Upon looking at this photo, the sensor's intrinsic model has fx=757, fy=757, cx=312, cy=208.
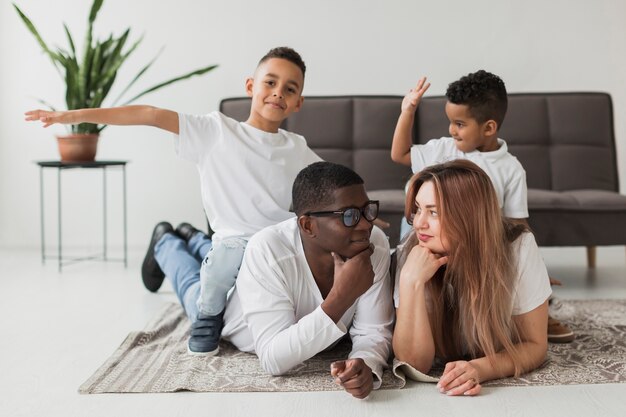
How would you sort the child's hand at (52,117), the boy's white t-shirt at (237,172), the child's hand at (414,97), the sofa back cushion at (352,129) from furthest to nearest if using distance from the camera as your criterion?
the sofa back cushion at (352,129) → the child's hand at (414,97) → the boy's white t-shirt at (237,172) → the child's hand at (52,117)

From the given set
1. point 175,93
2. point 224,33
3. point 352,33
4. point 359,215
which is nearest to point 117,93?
point 175,93

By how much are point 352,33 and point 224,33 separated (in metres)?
0.82

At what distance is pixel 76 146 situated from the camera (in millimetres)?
4129

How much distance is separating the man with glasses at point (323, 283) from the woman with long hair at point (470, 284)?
4.2 inches

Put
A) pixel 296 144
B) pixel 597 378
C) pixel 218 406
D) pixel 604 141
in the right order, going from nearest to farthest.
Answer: pixel 218 406 < pixel 597 378 < pixel 296 144 < pixel 604 141

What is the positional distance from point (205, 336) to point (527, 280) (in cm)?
99

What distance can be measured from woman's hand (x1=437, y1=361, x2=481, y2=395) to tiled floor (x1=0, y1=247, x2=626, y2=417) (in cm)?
3

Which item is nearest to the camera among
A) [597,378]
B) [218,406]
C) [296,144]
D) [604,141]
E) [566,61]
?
[218,406]

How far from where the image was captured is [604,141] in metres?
4.14

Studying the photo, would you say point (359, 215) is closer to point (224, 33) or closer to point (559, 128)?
point (559, 128)

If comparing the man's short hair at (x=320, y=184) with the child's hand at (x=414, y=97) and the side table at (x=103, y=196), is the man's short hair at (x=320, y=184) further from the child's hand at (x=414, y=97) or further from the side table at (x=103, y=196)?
the side table at (x=103, y=196)

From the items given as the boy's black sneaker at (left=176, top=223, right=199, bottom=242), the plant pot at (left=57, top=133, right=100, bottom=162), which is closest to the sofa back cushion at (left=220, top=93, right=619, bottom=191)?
the plant pot at (left=57, top=133, right=100, bottom=162)

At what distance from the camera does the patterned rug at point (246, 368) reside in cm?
201

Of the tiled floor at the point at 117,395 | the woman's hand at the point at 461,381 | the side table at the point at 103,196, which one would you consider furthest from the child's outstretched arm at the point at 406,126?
the side table at the point at 103,196
